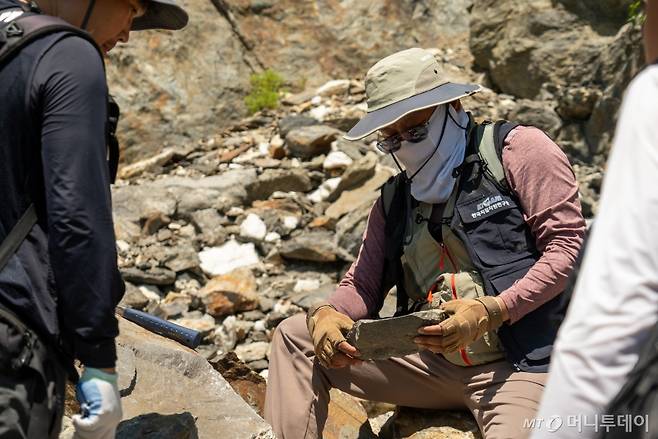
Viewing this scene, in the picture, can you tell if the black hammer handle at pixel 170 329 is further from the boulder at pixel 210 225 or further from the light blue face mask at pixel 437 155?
the boulder at pixel 210 225

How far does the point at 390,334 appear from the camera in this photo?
3430 mm

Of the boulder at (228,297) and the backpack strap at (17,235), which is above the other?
the backpack strap at (17,235)

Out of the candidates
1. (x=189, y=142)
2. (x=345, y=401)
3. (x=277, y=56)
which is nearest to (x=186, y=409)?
(x=345, y=401)

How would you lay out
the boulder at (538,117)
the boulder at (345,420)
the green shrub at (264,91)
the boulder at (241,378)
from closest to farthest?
the boulder at (345,420) → the boulder at (241,378) → the boulder at (538,117) → the green shrub at (264,91)

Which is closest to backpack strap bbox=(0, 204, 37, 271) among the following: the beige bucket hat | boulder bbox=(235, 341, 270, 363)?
the beige bucket hat

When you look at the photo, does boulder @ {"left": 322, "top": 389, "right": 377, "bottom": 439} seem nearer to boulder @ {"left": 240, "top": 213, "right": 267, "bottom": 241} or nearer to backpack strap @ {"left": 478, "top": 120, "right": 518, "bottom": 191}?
backpack strap @ {"left": 478, "top": 120, "right": 518, "bottom": 191}

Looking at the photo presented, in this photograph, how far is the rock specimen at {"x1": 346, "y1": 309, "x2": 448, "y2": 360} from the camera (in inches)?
132

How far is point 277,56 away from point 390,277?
9.14 m

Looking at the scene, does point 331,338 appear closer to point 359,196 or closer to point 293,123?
point 359,196

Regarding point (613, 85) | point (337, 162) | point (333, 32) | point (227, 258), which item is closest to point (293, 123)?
point (337, 162)

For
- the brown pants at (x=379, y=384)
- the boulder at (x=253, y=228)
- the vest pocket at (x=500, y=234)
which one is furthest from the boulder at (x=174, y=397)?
the boulder at (x=253, y=228)

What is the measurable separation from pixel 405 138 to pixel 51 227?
1938 millimetres

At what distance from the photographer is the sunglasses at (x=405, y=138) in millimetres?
3826

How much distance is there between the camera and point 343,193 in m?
8.64
